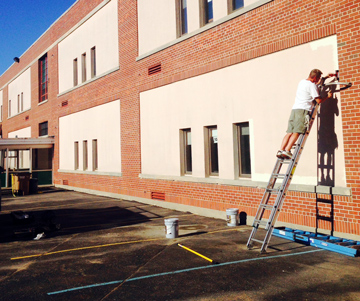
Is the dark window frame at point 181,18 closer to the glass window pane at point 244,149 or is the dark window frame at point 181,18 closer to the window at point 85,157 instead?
the glass window pane at point 244,149

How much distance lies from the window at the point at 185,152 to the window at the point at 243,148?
8.45ft

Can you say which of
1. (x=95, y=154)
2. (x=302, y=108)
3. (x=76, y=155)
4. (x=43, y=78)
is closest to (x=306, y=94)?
(x=302, y=108)

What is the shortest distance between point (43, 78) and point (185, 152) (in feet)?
66.1

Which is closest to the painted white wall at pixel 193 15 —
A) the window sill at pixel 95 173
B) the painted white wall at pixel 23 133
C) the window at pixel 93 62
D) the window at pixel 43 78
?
the window sill at pixel 95 173

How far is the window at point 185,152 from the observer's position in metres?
12.7

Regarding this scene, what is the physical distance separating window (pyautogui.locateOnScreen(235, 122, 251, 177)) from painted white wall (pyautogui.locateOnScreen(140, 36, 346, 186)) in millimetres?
234

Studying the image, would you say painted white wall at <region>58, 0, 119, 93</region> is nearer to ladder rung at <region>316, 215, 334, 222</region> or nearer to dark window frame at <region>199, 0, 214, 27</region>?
dark window frame at <region>199, 0, 214, 27</region>

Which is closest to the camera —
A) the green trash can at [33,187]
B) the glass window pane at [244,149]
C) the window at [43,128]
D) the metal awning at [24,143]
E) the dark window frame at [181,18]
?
the glass window pane at [244,149]

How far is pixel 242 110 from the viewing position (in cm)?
1024

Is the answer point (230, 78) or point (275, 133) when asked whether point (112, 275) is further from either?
point (230, 78)

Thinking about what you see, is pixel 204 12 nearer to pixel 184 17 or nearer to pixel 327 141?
pixel 184 17

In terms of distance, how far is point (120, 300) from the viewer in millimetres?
4906

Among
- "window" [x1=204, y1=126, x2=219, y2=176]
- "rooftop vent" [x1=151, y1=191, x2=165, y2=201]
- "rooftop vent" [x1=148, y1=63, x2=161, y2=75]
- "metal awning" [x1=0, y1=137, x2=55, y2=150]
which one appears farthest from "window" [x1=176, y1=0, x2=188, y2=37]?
"metal awning" [x1=0, y1=137, x2=55, y2=150]

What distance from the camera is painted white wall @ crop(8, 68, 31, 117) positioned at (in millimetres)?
31011
